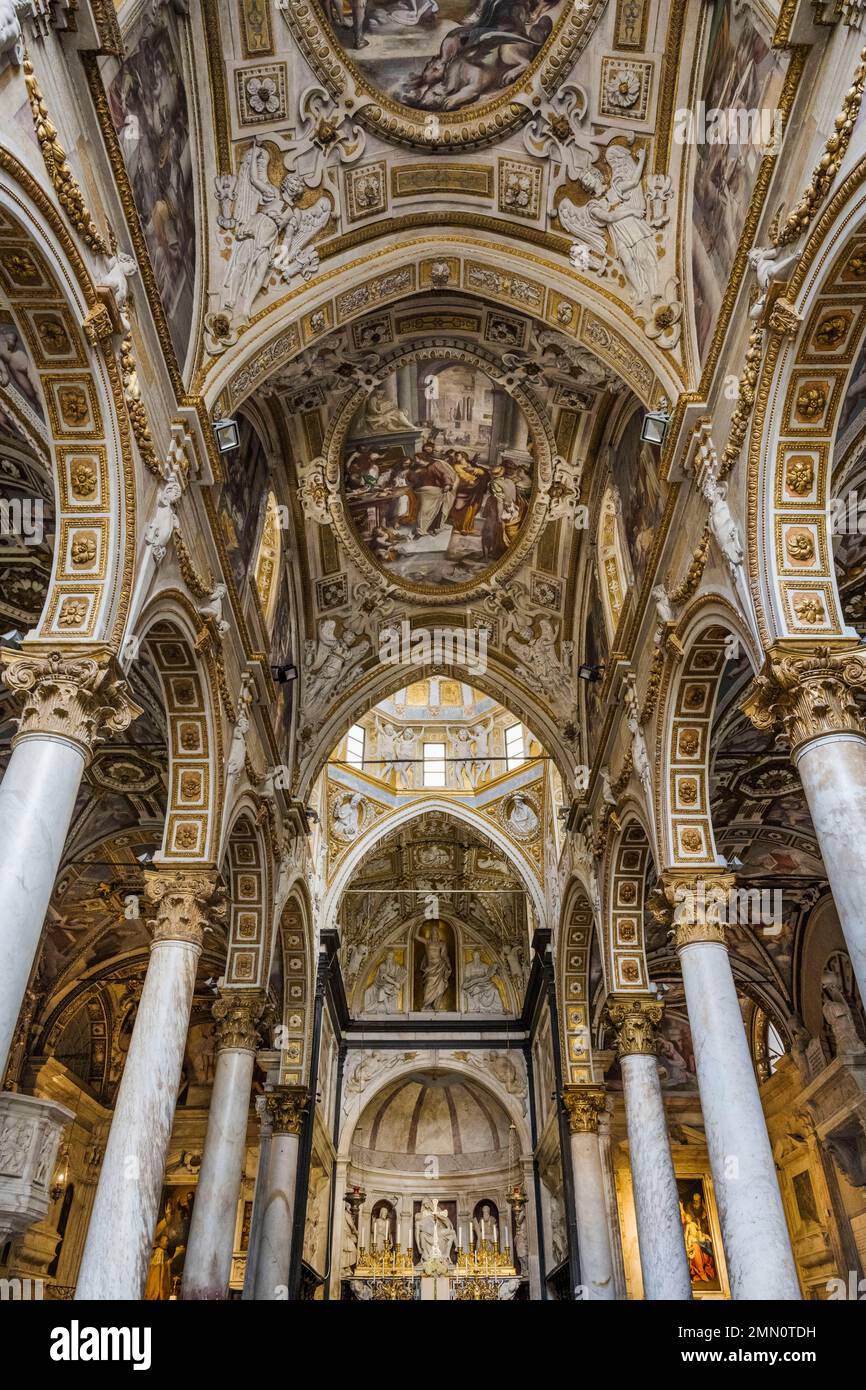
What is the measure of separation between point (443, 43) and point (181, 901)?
11048 mm

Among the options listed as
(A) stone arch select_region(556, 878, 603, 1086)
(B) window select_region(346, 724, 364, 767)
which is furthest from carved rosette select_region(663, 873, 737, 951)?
(B) window select_region(346, 724, 364, 767)

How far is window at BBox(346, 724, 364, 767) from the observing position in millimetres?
28955

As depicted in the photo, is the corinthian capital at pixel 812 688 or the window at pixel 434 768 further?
the window at pixel 434 768


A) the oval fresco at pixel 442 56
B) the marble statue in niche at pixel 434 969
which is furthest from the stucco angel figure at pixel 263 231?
the marble statue in niche at pixel 434 969

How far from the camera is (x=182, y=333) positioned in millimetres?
11047

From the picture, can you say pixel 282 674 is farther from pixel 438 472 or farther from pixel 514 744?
pixel 514 744

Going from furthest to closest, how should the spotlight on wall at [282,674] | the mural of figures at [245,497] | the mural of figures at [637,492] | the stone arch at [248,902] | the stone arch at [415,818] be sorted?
the stone arch at [415,818]
the spotlight on wall at [282,674]
the stone arch at [248,902]
the mural of figures at [245,497]
the mural of figures at [637,492]

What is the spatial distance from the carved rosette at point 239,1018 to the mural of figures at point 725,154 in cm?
1115

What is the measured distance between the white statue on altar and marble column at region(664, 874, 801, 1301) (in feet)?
73.6

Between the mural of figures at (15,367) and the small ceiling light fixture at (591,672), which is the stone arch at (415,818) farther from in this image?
the mural of figures at (15,367)

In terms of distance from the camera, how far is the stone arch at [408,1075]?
28828mm

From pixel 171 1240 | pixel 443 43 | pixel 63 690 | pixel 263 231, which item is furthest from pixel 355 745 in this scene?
pixel 63 690
